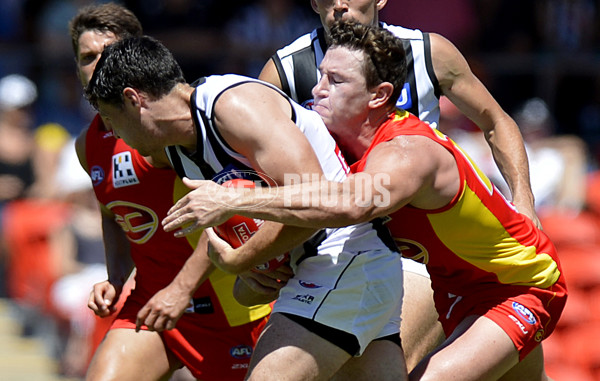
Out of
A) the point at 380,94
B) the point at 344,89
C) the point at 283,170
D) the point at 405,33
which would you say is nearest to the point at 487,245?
the point at 380,94

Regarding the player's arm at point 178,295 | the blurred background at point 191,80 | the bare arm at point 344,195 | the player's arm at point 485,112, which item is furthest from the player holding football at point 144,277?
the blurred background at point 191,80

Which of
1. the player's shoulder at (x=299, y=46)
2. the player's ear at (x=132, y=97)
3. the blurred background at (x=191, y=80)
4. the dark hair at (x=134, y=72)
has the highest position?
the dark hair at (x=134, y=72)

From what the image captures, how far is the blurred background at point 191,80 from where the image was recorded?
A: 7965 millimetres

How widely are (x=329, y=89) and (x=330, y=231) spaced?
569 millimetres

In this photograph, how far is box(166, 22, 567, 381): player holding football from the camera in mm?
3586

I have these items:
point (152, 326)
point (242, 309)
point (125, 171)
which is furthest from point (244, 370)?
point (125, 171)

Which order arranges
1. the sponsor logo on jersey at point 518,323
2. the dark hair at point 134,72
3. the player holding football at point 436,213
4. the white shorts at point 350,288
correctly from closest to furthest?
the player holding football at point 436,213, the white shorts at point 350,288, the dark hair at point 134,72, the sponsor logo on jersey at point 518,323

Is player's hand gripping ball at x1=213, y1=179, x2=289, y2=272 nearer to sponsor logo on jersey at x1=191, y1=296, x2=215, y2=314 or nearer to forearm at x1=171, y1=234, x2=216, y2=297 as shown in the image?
forearm at x1=171, y1=234, x2=216, y2=297

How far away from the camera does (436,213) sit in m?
3.88

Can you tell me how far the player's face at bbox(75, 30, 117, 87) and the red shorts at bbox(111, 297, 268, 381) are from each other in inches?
45.0

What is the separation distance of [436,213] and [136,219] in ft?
5.12

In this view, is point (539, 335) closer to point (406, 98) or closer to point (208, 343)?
point (406, 98)

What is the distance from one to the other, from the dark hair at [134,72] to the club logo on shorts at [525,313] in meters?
1.66

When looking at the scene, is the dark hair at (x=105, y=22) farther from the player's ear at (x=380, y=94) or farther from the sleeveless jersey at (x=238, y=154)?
the player's ear at (x=380, y=94)
